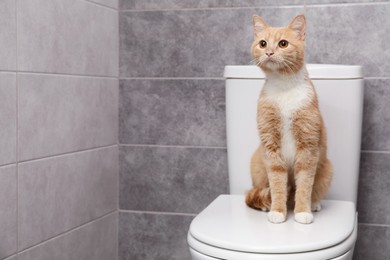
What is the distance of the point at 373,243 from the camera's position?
198cm

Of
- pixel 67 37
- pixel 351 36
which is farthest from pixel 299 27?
pixel 67 37

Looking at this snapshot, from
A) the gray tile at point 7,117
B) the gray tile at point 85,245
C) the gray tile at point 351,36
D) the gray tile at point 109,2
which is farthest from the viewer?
the gray tile at point 109,2

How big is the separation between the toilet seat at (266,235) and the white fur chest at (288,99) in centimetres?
21

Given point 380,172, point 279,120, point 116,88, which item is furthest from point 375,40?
point 116,88

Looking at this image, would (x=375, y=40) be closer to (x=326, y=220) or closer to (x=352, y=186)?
(x=352, y=186)

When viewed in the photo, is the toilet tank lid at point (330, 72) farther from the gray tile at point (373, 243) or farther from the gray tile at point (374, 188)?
the gray tile at point (373, 243)

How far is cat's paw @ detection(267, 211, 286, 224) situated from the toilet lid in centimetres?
1

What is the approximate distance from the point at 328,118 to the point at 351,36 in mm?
359

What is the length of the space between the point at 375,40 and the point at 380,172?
0.46 metres

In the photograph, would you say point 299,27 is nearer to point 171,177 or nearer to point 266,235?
point 266,235

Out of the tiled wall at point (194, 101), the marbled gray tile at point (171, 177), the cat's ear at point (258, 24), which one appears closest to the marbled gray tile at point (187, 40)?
the tiled wall at point (194, 101)

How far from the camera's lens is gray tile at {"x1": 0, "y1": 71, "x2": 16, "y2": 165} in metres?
1.50

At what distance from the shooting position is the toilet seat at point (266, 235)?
124cm

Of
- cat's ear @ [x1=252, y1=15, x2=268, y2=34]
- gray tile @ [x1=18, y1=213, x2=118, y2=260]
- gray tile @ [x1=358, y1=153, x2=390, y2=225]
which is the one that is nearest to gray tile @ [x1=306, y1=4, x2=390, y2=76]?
gray tile @ [x1=358, y1=153, x2=390, y2=225]
